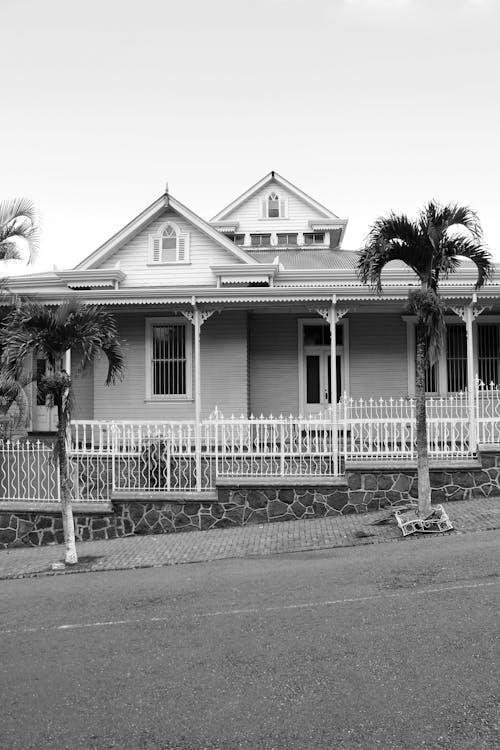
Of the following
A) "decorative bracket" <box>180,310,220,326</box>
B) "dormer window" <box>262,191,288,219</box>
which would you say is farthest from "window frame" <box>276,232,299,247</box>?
"decorative bracket" <box>180,310,220,326</box>

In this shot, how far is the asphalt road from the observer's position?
4.36 meters

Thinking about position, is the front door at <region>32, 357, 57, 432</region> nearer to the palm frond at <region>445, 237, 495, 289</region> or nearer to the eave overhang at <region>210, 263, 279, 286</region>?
→ the eave overhang at <region>210, 263, 279, 286</region>

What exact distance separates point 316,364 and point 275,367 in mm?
1050

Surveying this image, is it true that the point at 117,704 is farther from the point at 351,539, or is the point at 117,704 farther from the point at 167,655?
the point at 351,539

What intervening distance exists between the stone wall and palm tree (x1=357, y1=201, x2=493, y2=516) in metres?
1.42

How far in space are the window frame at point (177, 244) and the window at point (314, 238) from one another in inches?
322

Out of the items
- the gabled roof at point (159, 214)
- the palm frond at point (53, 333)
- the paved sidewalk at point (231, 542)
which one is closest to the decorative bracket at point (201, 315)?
the palm frond at point (53, 333)

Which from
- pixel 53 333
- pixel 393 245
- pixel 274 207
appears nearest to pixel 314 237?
pixel 274 207

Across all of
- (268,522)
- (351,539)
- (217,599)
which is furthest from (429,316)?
(217,599)

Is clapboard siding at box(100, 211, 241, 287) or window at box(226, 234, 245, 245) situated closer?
clapboard siding at box(100, 211, 241, 287)

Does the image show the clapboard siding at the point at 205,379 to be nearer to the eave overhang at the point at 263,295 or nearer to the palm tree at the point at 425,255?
the eave overhang at the point at 263,295

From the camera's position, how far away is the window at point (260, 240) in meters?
25.5

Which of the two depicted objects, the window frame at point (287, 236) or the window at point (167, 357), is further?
the window frame at point (287, 236)

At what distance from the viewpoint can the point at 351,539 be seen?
1059cm
